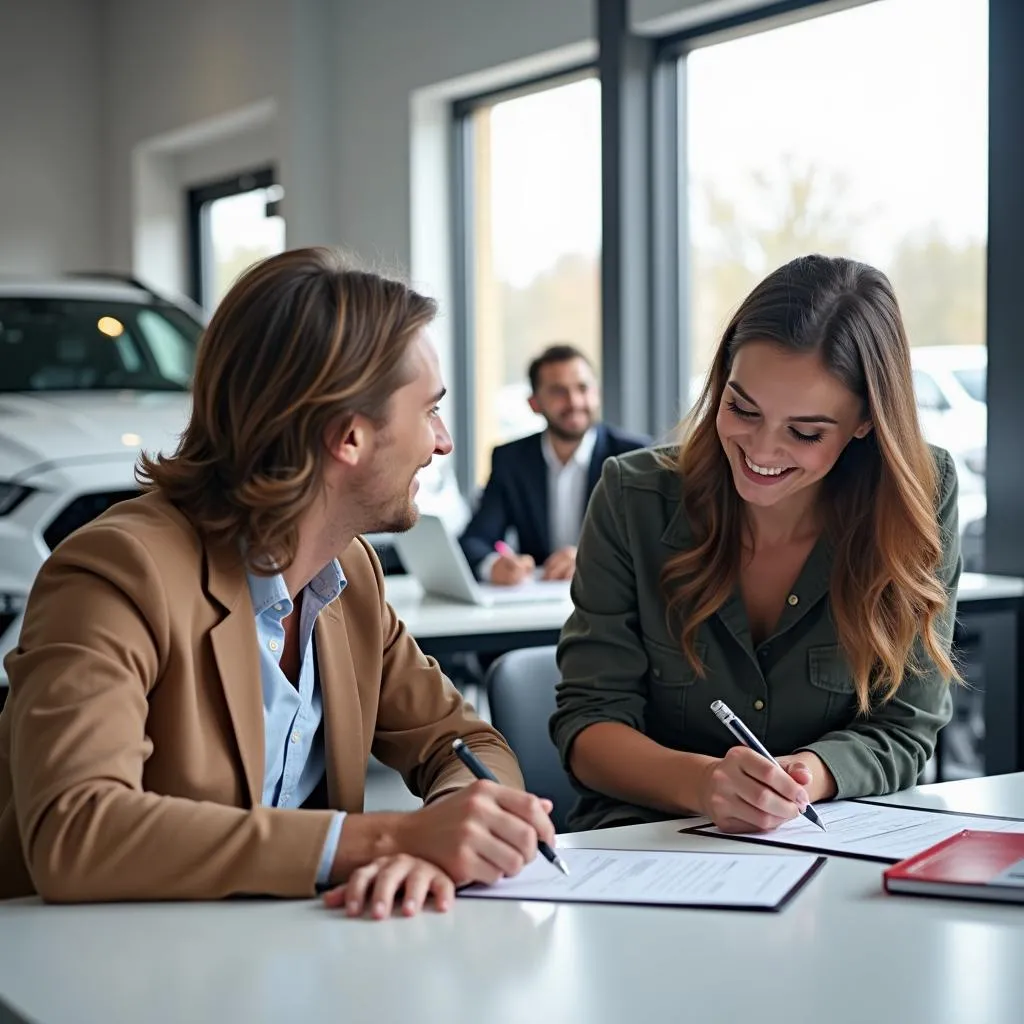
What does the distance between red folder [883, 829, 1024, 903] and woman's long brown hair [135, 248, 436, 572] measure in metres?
0.67

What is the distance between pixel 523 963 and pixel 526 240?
5.40m

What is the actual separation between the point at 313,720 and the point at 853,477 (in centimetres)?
83

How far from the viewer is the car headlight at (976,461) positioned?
4.34 metres

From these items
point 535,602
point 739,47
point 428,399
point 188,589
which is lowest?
point 535,602

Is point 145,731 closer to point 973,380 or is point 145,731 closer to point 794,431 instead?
point 794,431

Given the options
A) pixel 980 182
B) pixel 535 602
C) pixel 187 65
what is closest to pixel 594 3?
pixel 980 182

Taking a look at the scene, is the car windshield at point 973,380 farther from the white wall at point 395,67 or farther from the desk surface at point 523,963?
the desk surface at point 523,963

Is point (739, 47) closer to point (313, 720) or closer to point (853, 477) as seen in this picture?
point (853, 477)

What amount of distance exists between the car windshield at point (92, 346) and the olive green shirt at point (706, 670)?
335cm

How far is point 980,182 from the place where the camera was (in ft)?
14.0

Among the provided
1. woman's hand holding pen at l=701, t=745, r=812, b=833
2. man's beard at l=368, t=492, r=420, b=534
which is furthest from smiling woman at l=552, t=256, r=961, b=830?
man's beard at l=368, t=492, r=420, b=534

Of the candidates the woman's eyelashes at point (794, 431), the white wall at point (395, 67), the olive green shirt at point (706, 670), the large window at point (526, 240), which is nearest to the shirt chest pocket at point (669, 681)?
the olive green shirt at point (706, 670)

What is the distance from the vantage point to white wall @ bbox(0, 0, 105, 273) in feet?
28.9

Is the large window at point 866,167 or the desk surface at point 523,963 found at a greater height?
the large window at point 866,167
